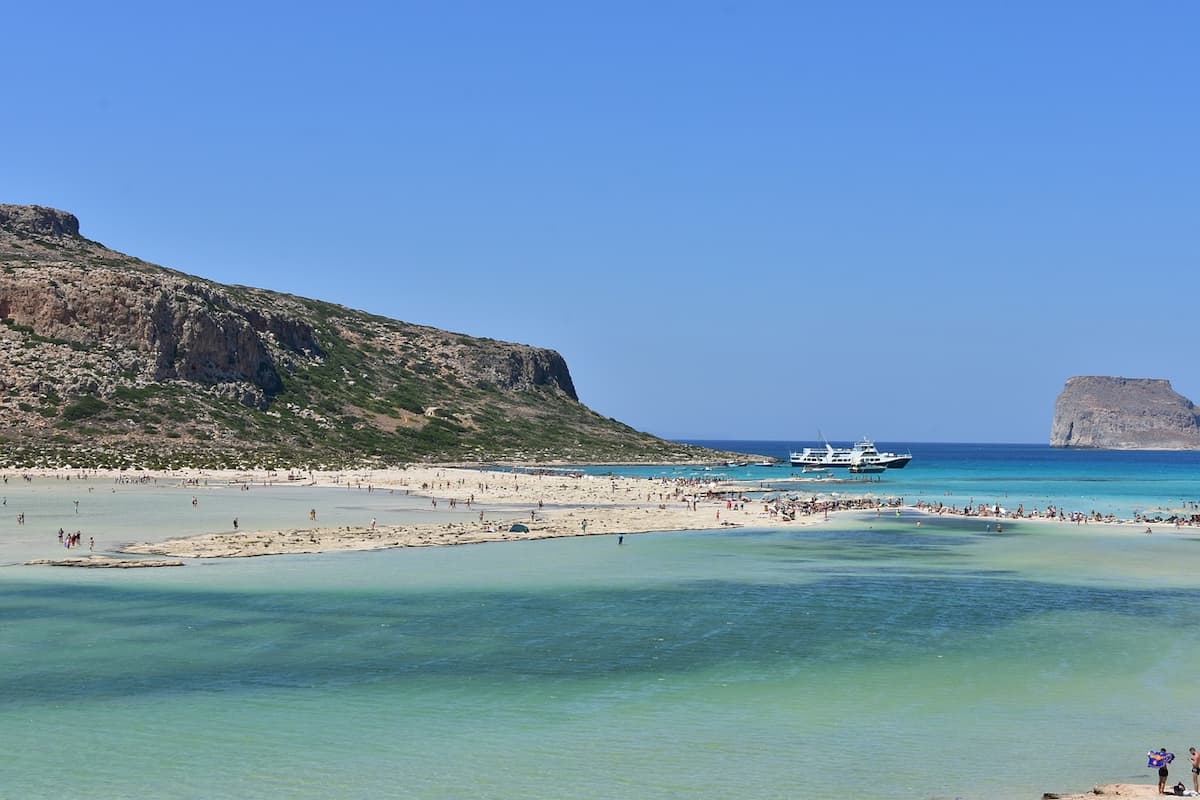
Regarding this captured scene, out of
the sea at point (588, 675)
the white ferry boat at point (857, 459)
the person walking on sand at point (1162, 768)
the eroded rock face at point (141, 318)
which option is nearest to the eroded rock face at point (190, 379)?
the eroded rock face at point (141, 318)

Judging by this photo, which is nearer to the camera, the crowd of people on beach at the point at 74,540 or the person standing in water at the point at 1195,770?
the person standing in water at the point at 1195,770

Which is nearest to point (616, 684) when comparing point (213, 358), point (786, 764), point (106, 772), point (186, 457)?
point (786, 764)

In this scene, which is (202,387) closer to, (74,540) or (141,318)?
(141,318)

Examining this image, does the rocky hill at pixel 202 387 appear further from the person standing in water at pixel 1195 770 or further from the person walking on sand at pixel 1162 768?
the person standing in water at pixel 1195 770

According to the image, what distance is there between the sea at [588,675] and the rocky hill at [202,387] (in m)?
69.9

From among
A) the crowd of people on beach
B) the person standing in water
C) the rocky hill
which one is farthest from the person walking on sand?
the rocky hill

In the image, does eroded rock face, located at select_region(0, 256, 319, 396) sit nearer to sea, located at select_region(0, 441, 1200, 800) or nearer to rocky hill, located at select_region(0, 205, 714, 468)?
rocky hill, located at select_region(0, 205, 714, 468)

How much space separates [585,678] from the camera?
25281 mm

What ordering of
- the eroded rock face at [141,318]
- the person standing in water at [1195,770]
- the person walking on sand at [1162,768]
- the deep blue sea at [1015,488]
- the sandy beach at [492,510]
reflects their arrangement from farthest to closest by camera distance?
the eroded rock face at [141,318]
the deep blue sea at [1015,488]
the sandy beach at [492,510]
the person standing in water at [1195,770]
the person walking on sand at [1162,768]

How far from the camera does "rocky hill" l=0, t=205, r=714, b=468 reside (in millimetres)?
113000

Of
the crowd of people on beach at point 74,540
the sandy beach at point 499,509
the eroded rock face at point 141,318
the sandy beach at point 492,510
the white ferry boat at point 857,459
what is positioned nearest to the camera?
the crowd of people on beach at point 74,540

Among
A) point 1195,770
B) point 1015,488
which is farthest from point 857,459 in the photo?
point 1195,770

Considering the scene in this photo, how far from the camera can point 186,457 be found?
10656cm

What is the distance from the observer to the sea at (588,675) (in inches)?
723
